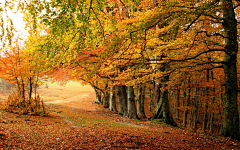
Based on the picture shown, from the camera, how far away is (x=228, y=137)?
6812mm

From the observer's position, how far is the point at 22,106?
8633mm

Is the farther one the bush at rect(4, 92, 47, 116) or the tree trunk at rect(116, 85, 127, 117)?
the tree trunk at rect(116, 85, 127, 117)

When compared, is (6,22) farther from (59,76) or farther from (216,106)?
(216,106)

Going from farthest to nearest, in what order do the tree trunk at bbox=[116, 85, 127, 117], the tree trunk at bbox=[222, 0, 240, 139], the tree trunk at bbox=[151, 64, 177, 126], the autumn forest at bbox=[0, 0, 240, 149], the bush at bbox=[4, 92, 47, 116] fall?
the tree trunk at bbox=[116, 85, 127, 117], the tree trunk at bbox=[151, 64, 177, 126], the bush at bbox=[4, 92, 47, 116], the tree trunk at bbox=[222, 0, 240, 139], the autumn forest at bbox=[0, 0, 240, 149]

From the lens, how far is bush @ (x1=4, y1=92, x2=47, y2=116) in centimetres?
838

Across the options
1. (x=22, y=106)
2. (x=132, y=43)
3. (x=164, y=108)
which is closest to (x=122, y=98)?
(x=164, y=108)

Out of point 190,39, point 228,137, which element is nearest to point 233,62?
point 190,39

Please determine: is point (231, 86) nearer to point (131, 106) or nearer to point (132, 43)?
point (132, 43)

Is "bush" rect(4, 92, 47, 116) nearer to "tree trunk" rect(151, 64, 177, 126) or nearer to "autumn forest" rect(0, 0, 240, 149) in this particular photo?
"autumn forest" rect(0, 0, 240, 149)

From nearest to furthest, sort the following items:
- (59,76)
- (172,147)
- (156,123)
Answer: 1. (172,147)
2. (156,123)
3. (59,76)

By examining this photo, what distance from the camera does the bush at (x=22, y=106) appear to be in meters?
8.38

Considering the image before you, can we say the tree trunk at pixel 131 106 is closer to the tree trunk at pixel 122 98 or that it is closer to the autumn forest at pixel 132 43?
the autumn forest at pixel 132 43

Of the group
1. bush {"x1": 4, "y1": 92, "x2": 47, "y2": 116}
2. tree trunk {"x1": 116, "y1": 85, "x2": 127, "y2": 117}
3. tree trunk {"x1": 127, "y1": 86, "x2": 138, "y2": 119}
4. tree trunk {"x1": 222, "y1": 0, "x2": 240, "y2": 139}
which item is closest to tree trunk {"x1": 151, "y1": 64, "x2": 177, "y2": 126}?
tree trunk {"x1": 127, "y1": 86, "x2": 138, "y2": 119}

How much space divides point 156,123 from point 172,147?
15.1 feet
